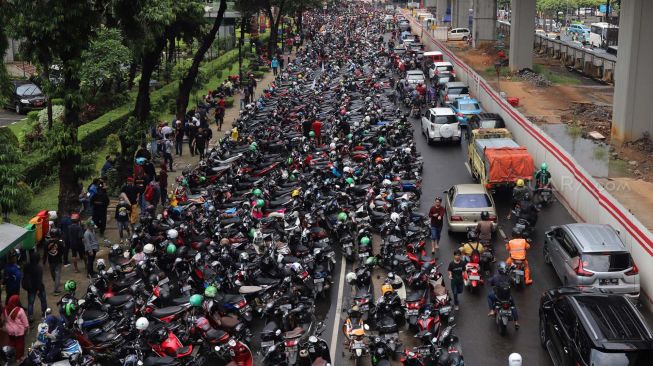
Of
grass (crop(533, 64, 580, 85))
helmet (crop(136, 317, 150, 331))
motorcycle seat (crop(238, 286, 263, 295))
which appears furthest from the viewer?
grass (crop(533, 64, 580, 85))

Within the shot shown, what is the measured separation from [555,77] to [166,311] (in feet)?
129

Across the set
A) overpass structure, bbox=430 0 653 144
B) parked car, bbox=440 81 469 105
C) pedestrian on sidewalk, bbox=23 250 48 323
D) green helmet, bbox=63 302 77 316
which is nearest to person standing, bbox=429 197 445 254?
green helmet, bbox=63 302 77 316

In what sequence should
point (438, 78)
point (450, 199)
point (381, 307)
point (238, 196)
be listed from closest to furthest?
point (381, 307) → point (450, 199) → point (238, 196) → point (438, 78)

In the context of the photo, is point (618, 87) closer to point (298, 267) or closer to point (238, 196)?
point (238, 196)

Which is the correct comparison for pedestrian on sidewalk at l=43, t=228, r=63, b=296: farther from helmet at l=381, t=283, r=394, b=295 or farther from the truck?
the truck

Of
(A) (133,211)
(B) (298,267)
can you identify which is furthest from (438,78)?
(B) (298,267)

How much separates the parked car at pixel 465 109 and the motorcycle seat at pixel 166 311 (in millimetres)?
22048

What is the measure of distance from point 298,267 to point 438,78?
30.5 meters

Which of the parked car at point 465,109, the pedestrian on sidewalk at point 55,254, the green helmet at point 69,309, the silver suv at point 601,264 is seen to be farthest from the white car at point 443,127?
the green helmet at point 69,309

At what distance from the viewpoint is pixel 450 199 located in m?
20.9

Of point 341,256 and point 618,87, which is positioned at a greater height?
point 618,87

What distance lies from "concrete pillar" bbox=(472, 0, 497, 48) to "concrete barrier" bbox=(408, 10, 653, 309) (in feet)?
109

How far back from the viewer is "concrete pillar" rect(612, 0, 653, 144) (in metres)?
29.4

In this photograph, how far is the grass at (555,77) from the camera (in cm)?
4691
